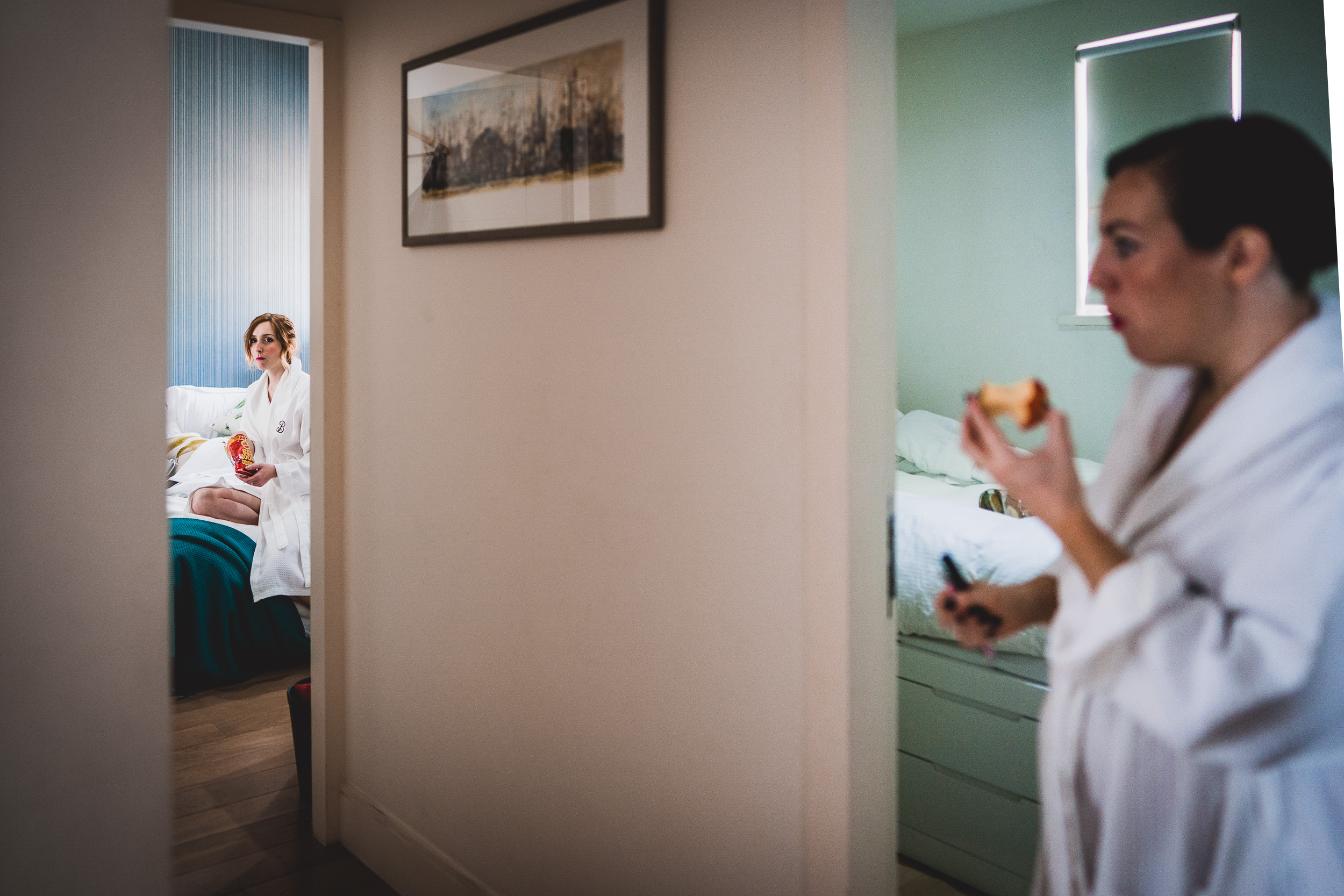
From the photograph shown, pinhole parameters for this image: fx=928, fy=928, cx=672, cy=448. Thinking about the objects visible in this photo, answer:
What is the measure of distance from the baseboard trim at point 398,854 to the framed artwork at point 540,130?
1333mm

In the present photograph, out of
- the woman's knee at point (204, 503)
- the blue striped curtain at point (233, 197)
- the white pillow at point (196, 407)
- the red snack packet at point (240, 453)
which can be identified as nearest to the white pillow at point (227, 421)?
the white pillow at point (196, 407)

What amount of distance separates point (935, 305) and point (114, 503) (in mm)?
1238

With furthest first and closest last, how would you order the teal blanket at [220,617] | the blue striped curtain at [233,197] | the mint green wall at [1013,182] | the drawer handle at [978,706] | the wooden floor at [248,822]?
the blue striped curtain at [233,197], the teal blanket at [220,617], the wooden floor at [248,822], the drawer handle at [978,706], the mint green wall at [1013,182]

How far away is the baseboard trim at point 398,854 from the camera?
199 centimetres

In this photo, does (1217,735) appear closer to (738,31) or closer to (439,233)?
(738,31)

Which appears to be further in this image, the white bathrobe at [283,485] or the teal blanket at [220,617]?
the white bathrobe at [283,485]

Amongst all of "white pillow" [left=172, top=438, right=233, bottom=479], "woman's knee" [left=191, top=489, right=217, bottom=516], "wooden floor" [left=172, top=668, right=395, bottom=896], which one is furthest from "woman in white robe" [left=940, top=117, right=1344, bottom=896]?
"white pillow" [left=172, top=438, right=233, bottom=479]

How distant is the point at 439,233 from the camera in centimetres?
194

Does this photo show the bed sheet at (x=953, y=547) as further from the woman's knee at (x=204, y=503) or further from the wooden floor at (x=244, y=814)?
the woman's knee at (x=204, y=503)

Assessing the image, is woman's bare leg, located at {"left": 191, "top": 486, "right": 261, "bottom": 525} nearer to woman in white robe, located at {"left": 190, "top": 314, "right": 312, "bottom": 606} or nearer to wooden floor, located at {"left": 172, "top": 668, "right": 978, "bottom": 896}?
woman in white robe, located at {"left": 190, "top": 314, "right": 312, "bottom": 606}

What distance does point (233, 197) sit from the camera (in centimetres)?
500

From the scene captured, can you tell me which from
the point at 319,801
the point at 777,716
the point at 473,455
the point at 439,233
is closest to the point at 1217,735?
the point at 777,716

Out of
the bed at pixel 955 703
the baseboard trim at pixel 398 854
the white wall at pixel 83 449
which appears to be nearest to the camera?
the white wall at pixel 83 449

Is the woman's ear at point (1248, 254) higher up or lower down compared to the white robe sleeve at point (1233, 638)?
higher up
